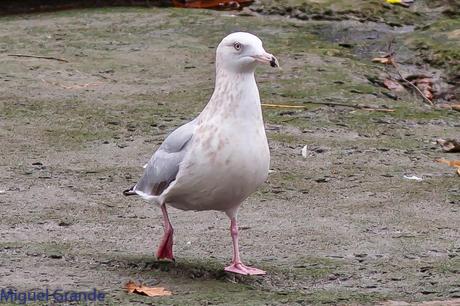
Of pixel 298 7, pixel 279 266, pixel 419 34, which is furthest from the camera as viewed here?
pixel 298 7

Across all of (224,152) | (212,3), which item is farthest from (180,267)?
(212,3)

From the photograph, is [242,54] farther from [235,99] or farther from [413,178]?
[413,178]

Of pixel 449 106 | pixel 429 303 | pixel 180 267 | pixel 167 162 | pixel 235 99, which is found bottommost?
pixel 449 106

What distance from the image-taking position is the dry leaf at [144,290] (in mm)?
4508

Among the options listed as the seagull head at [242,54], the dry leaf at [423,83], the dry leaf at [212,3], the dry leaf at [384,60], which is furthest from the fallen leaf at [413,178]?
the dry leaf at [212,3]

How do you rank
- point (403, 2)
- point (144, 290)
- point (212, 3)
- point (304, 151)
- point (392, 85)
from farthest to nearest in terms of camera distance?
point (212, 3) < point (403, 2) < point (392, 85) < point (304, 151) < point (144, 290)

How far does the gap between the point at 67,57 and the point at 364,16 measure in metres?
2.90

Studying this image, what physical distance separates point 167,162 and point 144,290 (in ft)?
2.31

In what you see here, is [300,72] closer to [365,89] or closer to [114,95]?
[365,89]

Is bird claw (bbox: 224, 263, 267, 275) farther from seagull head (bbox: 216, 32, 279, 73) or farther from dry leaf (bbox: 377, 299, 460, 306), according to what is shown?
seagull head (bbox: 216, 32, 279, 73)

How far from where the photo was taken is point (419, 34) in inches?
393

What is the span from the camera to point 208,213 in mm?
6090

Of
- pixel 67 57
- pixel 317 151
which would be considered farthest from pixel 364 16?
pixel 317 151

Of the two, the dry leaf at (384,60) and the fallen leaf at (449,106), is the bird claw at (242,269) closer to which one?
the fallen leaf at (449,106)
